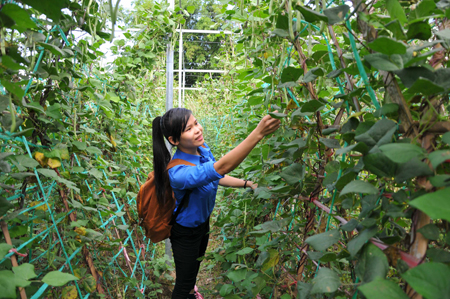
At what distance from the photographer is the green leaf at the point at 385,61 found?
47cm

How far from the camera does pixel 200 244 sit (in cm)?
202

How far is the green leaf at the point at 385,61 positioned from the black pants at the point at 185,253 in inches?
61.6

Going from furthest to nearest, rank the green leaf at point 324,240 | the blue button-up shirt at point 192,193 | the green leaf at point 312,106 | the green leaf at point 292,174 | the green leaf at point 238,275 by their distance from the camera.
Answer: the blue button-up shirt at point 192,193 < the green leaf at point 238,275 < the green leaf at point 292,174 < the green leaf at point 312,106 < the green leaf at point 324,240

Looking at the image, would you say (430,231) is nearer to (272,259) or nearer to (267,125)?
(272,259)

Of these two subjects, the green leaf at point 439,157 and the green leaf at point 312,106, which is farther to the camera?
the green leaf at point 312,106

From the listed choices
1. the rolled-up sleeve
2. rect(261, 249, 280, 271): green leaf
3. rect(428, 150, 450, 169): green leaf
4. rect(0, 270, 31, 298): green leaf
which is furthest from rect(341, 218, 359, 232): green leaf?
the rolled-up sleeve

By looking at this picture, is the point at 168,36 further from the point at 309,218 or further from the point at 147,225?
the point at 309,218

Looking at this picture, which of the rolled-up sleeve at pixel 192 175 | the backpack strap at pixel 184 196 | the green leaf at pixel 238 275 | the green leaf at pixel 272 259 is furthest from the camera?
the backpack strap at pixel 184 196

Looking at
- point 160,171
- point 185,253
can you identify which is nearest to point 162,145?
point 160,171

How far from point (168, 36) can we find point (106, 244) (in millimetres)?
1931

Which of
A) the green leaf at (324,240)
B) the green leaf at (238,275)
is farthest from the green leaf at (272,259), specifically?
the green leaf at (324,240)

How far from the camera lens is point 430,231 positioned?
45 cm

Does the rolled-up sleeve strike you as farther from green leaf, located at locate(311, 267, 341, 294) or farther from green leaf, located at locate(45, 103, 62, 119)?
green leaf, located at locate(311, 267, 341, 294)

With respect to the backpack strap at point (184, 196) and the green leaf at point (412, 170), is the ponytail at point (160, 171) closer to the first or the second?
the backpack strap at point (184, 196)
